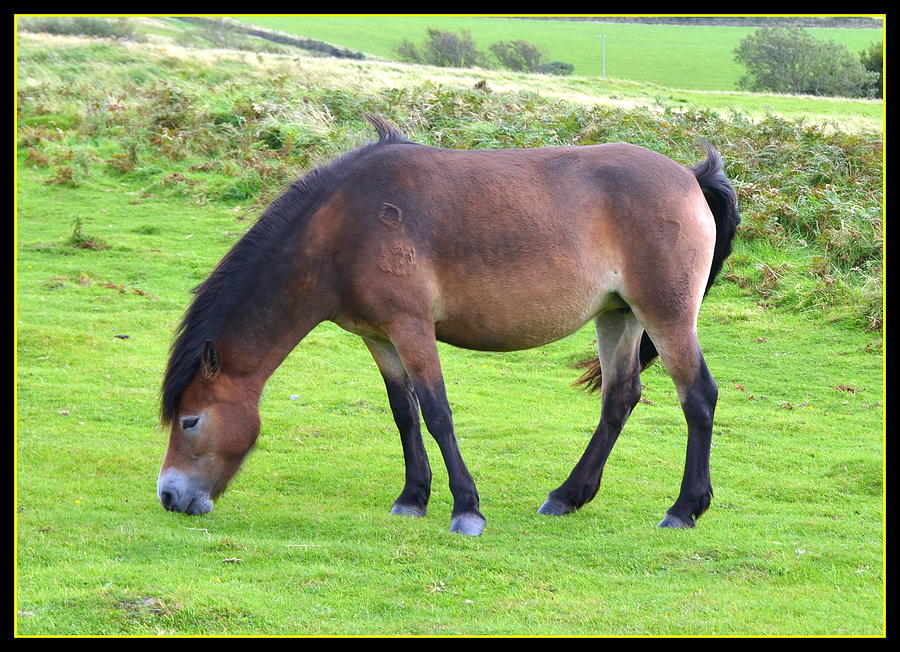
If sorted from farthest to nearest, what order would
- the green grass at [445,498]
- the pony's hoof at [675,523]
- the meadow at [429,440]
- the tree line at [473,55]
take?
the tree line at [473,55] < the pony's hoof at [675,523] < the meadow at [429,440] < the green grass at [445,498]

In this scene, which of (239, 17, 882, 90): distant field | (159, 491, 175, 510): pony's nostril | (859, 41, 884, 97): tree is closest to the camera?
(159, 491, 175, 510): pony's nostril

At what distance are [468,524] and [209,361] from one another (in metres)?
2.07

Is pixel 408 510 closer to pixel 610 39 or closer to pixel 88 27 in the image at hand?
pixel 88 27

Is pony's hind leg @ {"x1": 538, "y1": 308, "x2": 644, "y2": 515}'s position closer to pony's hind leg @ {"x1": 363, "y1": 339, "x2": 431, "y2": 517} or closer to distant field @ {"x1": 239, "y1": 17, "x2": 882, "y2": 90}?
pony's hind leg @ {"x1": 363, "y1": 339, "x2": 431, "y2": 517}

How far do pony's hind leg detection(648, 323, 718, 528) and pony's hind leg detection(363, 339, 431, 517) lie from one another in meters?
1.80

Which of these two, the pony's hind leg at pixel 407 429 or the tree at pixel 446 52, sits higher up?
the pony's hind leg at pixel 407 429

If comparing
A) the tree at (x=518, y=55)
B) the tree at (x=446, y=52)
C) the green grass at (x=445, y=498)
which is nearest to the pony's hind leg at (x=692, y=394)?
the green grass at (x=445, y=498)

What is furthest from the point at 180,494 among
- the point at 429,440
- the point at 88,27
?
the point at 88,27

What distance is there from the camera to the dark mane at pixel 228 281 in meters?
6.69

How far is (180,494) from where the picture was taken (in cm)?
668

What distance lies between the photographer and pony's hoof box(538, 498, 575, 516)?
7.32 metres

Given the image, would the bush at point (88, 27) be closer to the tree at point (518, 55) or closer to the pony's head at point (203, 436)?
the tree at point (518, 55)

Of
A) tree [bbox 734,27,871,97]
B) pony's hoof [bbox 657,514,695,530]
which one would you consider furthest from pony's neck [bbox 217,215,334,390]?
tree [bbox 734,27,871,97]

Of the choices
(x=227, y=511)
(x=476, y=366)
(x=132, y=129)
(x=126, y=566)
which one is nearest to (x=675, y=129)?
(x=476, y=366)
